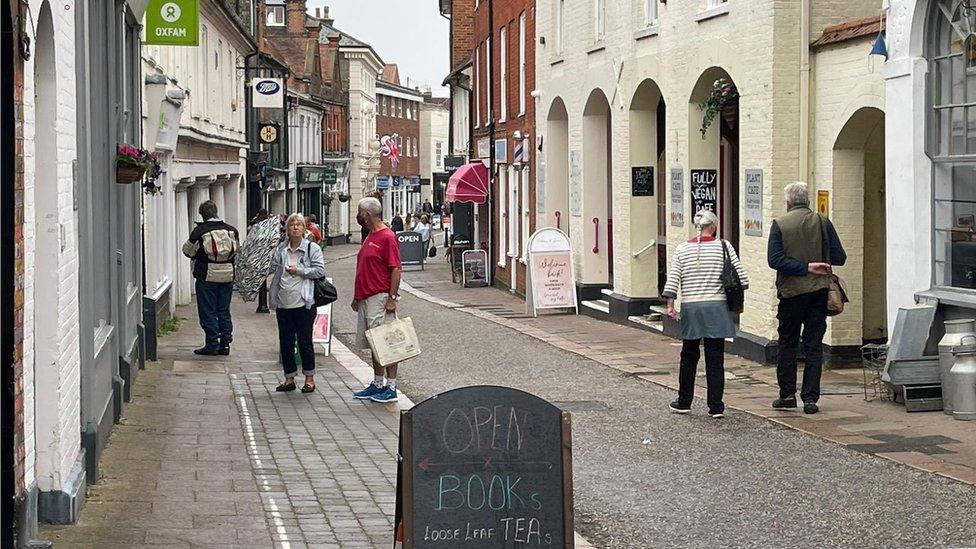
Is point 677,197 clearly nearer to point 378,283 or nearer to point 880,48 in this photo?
point 880,48

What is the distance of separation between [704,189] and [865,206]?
129 inches

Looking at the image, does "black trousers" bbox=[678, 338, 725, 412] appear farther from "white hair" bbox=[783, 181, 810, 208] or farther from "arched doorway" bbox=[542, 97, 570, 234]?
"arched doorway" bbox=[542, 97, 570, 234]

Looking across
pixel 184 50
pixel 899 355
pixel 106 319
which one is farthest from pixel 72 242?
pixel 184 50

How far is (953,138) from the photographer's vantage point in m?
12.5

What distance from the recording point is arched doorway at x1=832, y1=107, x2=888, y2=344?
48.6 feet

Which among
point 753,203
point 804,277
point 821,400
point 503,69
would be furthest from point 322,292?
point 503,69

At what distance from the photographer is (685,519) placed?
8.20m

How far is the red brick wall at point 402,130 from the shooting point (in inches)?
3674

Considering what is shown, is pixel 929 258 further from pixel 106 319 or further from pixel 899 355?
pixel 106 319

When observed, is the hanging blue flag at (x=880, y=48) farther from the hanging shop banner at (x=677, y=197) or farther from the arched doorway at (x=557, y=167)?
the arched doorway at (x=557, y=167)

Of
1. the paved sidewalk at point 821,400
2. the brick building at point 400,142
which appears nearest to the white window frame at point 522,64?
the paved sidewalk at point 821,400

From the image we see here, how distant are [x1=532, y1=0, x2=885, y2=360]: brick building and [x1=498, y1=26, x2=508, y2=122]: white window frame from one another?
605cm

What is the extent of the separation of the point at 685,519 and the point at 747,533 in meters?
0.48

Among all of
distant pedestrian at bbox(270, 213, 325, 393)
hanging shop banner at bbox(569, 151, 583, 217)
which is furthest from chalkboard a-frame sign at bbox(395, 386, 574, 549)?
hanging shop banner at bbox(569, 151, 583, 217)
